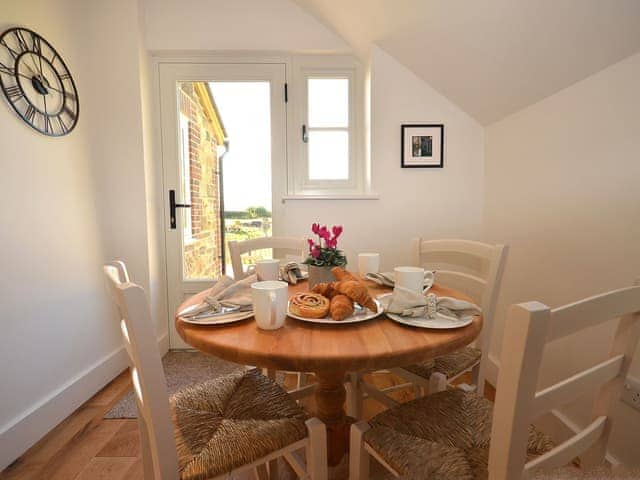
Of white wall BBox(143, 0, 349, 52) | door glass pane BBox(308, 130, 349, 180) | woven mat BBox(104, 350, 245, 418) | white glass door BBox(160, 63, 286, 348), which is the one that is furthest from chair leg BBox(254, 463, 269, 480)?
white wall BBox(143, 0, 349, 52)

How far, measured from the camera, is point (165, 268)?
2.42 meters

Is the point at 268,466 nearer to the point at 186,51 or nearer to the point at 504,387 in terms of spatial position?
the point at 504,387

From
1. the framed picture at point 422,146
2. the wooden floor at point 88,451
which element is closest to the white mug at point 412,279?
the wooden floor at point 88,451

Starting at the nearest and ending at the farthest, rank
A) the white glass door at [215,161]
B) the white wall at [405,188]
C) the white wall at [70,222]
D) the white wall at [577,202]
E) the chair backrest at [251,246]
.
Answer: the white wall at [577,202] < the white wall at [70,222] < the chair backrest at [251,246] < the white wall at [405,188] < the white glass door at [215,161]

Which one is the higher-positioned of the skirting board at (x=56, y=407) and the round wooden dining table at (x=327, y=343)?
the round wooden dining table at (x=327, y=343)

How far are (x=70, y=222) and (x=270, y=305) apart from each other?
161 cm

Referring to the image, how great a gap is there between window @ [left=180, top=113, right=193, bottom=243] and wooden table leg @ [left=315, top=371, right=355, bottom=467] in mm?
1635

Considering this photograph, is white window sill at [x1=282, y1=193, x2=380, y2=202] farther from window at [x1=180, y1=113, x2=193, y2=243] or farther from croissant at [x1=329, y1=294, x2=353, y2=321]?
croissant at [x1=329, y1=294, x2=353, y2=321]

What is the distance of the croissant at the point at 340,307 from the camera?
88 centimetres

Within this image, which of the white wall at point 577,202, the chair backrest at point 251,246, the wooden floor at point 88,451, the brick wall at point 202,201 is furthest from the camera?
Answer: the brick wall at point 202,201

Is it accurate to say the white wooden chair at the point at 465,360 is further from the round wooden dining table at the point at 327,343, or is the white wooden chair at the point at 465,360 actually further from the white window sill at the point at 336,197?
the white window sill at the point at 336,197

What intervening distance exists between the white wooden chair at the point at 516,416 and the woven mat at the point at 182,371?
120 centimetres

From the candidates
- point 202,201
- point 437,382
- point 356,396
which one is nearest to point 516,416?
point 437,382

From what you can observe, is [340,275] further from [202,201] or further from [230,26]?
[230,26]
